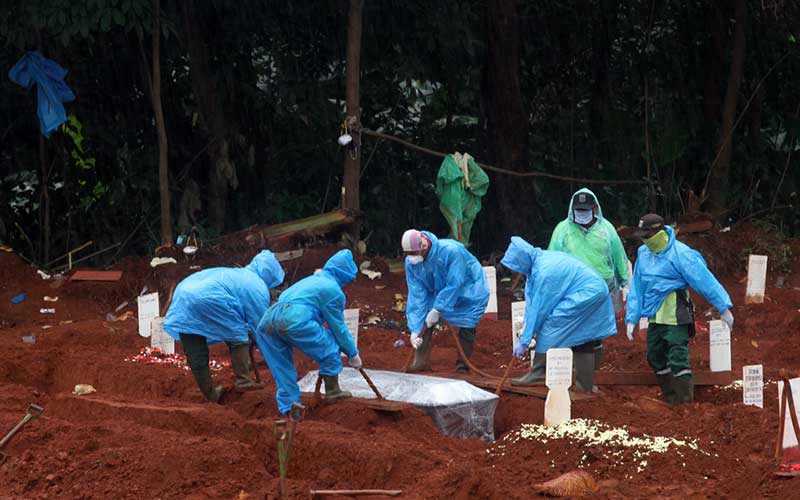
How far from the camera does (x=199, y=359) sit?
1084cm

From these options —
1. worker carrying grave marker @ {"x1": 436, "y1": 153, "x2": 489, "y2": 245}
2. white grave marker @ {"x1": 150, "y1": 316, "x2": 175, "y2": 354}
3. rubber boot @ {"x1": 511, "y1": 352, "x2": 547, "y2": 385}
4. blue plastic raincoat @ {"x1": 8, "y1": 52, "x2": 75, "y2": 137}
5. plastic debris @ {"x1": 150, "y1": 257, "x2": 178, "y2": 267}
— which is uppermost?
blue plastic raincoat @ {"x1": 8, "y1": 52, "x2": 75, "y2": 137}

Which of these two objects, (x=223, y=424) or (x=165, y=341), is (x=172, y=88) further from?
(x=223, y=424)

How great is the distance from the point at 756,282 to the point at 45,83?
30.3ft

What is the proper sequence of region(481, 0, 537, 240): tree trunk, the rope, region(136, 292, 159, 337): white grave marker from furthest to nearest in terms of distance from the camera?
region(481, 0, 537, 240): tree trunk, the rope, region(136, 292, 159, 337): white grave marker

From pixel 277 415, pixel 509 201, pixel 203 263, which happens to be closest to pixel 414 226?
pixel 509 201

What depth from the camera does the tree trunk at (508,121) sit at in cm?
1856

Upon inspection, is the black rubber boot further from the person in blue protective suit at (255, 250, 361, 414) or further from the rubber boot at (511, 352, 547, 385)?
the rubber boot at (511, 352, 547, 385)

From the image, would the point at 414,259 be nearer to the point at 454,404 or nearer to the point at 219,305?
the point at 219,305

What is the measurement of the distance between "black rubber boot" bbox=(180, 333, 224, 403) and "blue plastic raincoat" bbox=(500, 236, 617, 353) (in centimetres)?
263

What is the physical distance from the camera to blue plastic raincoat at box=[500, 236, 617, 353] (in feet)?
34.8

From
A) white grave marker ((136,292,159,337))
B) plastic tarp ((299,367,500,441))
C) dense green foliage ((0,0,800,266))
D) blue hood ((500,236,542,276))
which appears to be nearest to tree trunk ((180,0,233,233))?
dense green foliage ((0,0,800,266))

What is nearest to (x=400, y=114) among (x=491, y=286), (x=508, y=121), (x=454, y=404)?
(x=508, y=121)

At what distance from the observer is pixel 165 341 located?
41.1ft

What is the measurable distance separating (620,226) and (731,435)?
30.7ft
